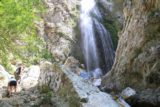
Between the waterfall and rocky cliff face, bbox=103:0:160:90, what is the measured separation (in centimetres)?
1438

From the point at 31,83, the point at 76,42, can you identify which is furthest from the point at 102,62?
the point at 31,83

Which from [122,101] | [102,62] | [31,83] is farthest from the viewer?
[102,62]

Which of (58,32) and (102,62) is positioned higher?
(58,32)

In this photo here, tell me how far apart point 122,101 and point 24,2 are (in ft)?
28.1

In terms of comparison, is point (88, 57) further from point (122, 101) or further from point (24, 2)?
point (122, 101)

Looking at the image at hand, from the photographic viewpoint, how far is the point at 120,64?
11.8 meters

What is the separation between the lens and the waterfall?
27109 millimetres

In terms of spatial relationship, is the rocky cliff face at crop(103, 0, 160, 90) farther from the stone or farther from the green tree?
the green tree

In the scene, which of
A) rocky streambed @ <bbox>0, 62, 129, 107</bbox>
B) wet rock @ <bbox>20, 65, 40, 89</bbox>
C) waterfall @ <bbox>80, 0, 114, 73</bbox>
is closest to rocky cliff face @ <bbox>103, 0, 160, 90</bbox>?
rocky streambed @ <bbox>0, 62, 129, 107</bbox>

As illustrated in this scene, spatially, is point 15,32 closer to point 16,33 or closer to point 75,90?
point 16,33

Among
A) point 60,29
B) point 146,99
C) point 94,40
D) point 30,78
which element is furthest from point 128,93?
point 60,29

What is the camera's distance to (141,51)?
1041 centimetres

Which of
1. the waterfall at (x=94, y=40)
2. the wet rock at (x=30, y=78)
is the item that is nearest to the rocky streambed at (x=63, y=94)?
the wet rock at (x=30, y=78)

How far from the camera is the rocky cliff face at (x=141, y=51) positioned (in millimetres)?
9477
